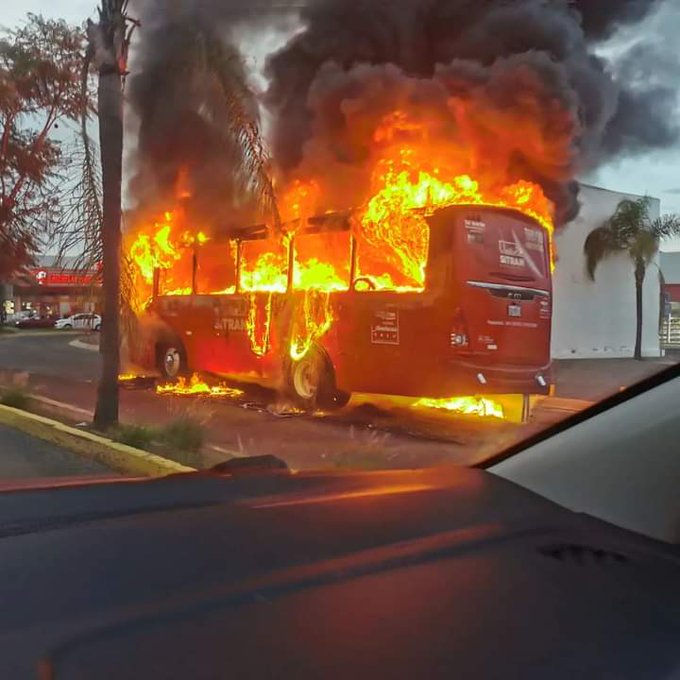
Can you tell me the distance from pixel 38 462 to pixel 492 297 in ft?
14.6

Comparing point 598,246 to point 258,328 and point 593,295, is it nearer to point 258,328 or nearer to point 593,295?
point 593,295

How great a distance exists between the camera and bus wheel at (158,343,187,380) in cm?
1045

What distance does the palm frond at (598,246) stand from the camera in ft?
21.4

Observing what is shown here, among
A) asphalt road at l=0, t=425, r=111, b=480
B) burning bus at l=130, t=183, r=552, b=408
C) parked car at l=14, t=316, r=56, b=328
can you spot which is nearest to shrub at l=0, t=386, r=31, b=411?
asphalt road at l=0, t=425, r=111, b=480

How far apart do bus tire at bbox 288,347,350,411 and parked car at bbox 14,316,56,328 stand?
31139 millimetres

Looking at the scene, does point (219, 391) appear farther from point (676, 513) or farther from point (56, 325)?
point (56, 325)

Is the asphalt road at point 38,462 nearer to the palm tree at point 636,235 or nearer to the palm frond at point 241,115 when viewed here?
the palm frond at point 241,115

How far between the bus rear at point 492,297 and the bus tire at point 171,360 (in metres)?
4.27

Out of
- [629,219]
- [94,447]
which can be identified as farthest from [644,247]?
[94,447]

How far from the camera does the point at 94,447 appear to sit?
7.54 meters

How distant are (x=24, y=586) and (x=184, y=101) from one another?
311 inches

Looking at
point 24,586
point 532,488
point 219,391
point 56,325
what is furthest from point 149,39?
point 56,325

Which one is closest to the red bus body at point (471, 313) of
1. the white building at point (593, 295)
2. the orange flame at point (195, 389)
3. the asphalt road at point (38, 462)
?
the white building at point (593, 295)

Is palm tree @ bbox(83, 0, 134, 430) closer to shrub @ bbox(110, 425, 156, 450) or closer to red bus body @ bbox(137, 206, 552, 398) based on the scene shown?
shrub @ bbox(110, 425, 156, 450)
